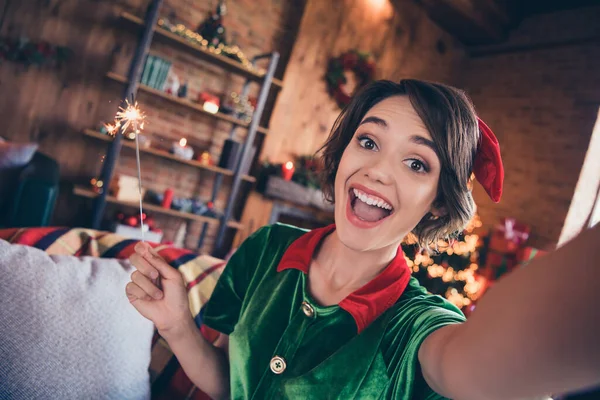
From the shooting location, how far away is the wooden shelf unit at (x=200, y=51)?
3182 mm

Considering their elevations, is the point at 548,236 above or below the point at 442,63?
below

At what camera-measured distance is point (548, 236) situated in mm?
4012

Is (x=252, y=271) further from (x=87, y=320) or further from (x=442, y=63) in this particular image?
(x=442, y=63)

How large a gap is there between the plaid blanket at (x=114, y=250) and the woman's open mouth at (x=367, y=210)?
2.24 feet

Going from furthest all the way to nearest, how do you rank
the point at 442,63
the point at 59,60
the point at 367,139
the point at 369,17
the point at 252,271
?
the point at 442,63 → the point at 369,17 → the point at 59,60 → the point at 252,271 → the point at 367,139

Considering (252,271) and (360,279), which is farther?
A: (252,271)

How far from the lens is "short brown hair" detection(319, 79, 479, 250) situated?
2.52ft

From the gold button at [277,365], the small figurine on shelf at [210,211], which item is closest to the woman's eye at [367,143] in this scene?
the gold button at [277,365]

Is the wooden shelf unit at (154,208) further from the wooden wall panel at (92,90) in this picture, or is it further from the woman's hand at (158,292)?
the woman's hand at (158,292)

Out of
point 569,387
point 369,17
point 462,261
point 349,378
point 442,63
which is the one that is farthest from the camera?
point 442,63

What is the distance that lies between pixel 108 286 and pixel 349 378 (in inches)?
26.8

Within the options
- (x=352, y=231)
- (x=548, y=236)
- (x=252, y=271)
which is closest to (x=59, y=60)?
(x=252, y=271)

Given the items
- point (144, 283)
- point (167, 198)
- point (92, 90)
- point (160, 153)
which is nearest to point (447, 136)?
point (144, 283)

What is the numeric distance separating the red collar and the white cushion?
46cm
